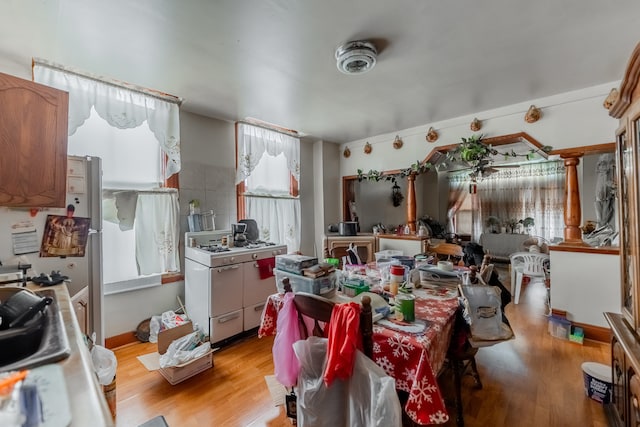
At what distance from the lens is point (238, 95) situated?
8.45 feet

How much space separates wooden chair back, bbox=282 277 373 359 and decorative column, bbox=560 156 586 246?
9.38 ft

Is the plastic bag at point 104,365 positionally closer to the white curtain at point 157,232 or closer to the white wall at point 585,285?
the white curtain at point 157,232

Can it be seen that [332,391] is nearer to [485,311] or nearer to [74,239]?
[485,311]

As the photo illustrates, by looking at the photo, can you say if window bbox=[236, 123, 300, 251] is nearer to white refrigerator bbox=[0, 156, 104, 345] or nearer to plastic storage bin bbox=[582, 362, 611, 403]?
white refrigerator bbox=[0, 156, 104, 345]

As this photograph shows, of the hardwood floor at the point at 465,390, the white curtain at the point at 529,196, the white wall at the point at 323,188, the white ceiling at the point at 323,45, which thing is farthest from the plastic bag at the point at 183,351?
the white curtain at the point at 529,196

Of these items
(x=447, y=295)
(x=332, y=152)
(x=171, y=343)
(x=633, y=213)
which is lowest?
(x=171, y=343)

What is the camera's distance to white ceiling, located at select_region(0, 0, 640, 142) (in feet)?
4.92

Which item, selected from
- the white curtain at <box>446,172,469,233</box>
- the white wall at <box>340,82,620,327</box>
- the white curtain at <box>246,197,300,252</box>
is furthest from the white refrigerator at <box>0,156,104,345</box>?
the white curtain at <box>446,172,469,233</box>

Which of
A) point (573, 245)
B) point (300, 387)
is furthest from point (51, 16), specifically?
point (573, 245)

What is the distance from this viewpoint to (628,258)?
4.56ft

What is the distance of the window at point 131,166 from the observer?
229 cm

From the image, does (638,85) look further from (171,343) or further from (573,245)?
(171,343)

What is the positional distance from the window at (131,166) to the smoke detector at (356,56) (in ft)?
6.06

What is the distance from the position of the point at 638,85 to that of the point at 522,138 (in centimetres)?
192
